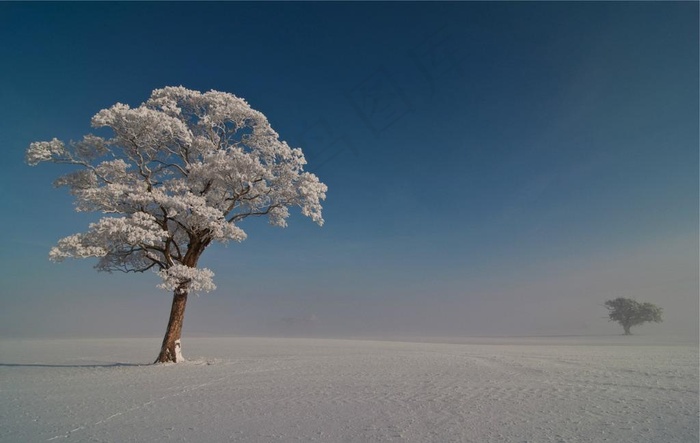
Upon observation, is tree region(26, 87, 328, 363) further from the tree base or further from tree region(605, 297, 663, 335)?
tree region(605, 297, 663, 335)

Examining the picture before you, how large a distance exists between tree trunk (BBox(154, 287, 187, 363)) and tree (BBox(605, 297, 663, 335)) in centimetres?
7962

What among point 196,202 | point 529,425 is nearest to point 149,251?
point 196,202

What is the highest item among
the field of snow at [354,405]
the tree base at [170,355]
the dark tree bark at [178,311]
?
the dark tree bark at [178,311]

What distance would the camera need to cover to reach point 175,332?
2009cm

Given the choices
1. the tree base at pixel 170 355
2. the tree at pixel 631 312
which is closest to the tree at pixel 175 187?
the tree base at pixel 170 355

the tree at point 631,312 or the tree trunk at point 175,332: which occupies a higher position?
the tree at point 631,312

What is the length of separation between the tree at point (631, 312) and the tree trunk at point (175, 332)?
7962 centimetres

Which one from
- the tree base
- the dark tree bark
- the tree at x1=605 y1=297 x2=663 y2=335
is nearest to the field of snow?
the tree base

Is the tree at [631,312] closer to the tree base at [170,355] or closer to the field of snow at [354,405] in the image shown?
the field of snow at [354,405]

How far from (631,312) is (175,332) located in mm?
80360

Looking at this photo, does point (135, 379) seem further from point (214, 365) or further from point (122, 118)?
point (122, 118)

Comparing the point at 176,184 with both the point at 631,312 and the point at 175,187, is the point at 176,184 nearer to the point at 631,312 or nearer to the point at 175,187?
the point at 175,187

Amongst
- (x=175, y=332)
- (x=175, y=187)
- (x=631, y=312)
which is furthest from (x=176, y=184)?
(x=631, y=312)

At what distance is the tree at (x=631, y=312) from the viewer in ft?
231
